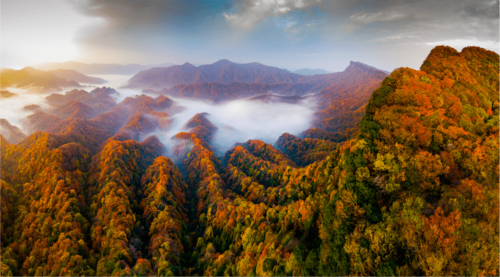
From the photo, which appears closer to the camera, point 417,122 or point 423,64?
point 417,122

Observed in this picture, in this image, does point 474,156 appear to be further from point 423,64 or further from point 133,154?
point 133,154

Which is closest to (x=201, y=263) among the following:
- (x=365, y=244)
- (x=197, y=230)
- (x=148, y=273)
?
(x=148, y=273)

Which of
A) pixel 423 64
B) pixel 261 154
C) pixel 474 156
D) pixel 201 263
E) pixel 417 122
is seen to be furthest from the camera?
pixel 261 154

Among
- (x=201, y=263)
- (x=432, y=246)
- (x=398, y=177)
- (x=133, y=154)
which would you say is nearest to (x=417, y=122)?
(x=398, y=177)

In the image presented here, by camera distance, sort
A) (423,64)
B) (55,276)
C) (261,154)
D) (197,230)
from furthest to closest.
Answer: (261,154) < (197,230) < (55,276) < (423,64)

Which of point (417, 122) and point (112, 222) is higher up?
point (417, 122)

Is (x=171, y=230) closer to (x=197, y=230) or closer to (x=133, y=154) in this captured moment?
(x=197, y=230)

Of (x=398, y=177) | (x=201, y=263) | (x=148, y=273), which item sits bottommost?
(x=201, y=263)
